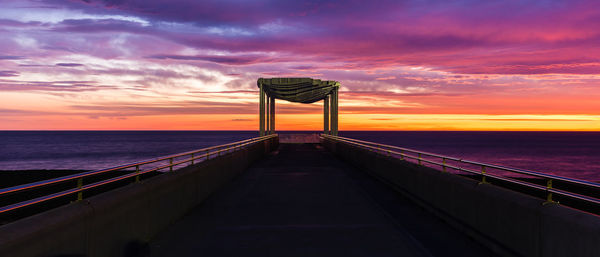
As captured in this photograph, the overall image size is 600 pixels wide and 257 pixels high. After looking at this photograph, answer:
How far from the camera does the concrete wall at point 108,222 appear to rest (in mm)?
4334

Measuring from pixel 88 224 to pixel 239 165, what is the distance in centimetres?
1375

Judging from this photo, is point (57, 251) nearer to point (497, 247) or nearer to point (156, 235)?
point (156, 235)

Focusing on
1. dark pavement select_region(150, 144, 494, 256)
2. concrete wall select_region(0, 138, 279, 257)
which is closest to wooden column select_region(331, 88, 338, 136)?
dark pavement select_region(150, 144, 494, 256)

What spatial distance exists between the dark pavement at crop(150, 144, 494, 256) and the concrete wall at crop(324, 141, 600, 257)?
0.31 m

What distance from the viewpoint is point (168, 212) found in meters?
8.80

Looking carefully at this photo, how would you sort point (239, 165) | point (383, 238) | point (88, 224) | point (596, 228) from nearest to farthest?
point (596, 228) → point (88, 224) → point (383, 238) → point (239, 165)

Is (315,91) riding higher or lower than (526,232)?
higher

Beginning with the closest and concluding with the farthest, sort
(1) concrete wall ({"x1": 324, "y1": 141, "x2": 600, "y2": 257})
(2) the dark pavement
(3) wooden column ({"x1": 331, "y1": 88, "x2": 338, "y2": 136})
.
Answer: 1. (1) concrete wall ({"x1": 324, "y1": 141, "x2": 600, "y2": 257})
2. (2) the dark pavement
3. (3) wooden column ({"x1": 331, "y1": 88, "x2": 338, "y2": 136})

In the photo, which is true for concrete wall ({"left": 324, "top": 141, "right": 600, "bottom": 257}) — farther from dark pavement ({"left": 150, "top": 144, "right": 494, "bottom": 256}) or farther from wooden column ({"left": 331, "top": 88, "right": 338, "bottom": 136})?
wooden column ({"left": 331, "top": 88, "right": 338, "bottom": 136})

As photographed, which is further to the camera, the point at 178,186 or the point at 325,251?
the point at 178,186

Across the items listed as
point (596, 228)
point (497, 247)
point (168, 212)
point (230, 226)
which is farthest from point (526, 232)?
point (168, 212)

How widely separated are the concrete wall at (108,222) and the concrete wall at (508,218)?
5.65 metres

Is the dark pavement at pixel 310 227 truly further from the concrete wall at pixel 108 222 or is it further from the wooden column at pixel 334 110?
the wooden column at pixel 334 110

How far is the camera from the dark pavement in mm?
6973
